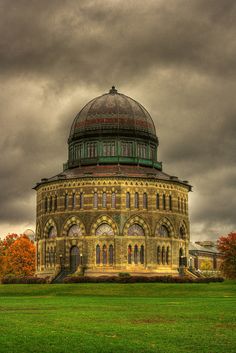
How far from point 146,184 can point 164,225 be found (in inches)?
230

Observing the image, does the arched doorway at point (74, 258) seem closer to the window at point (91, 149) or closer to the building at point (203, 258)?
the window at point (91, 149)

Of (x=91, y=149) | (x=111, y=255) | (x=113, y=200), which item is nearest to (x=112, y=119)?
(x=91, y=149)

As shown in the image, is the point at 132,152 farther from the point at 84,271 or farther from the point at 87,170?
the point at 84,271

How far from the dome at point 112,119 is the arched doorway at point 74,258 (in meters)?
15.6

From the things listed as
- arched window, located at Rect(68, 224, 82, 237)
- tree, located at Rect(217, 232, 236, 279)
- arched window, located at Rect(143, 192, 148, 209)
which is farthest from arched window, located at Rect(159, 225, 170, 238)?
arched window, located at Rect(68, 224, 82, 237)

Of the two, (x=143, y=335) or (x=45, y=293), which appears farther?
(x=45, y=293)

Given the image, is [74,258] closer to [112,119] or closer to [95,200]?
[95,200]

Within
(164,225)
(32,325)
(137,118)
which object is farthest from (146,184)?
(32,325)

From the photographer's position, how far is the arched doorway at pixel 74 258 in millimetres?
74312

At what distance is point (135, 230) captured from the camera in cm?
7444

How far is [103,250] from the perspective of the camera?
73.4 metres

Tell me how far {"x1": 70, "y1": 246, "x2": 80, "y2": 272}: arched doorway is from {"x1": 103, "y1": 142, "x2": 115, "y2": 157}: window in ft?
43.5

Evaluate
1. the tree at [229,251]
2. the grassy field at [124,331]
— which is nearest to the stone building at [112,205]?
the tree at [229,251]

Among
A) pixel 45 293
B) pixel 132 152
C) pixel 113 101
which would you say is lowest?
pixel 45 293
